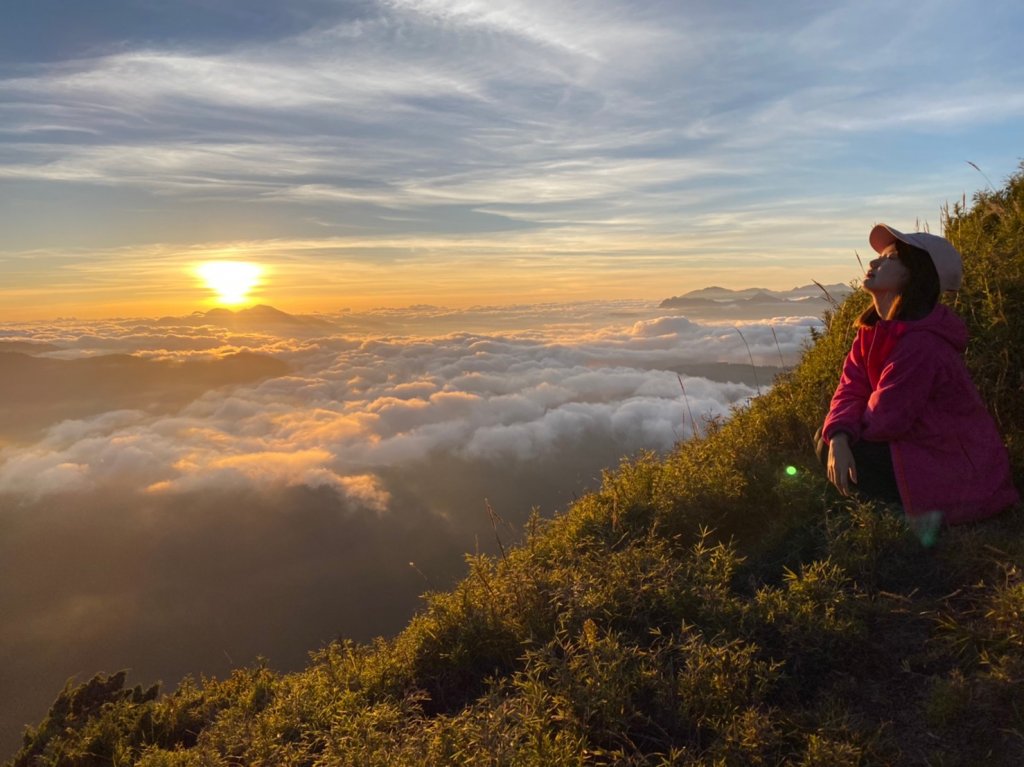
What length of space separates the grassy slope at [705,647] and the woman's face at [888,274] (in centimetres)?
148

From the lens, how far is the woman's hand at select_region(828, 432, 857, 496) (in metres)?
4.09

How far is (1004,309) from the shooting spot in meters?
5.11

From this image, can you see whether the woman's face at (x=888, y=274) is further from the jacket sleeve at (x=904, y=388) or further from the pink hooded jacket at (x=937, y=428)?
the jacket sleeve at (x=904, y=388)

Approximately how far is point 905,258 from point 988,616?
7.59 feet

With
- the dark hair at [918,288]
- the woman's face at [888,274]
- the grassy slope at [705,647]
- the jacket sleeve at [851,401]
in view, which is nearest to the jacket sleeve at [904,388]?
the jacket sleeve at [851,401]

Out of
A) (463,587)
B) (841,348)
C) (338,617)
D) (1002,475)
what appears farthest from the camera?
(338,617)

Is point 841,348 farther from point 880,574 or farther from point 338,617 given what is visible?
point 338,617

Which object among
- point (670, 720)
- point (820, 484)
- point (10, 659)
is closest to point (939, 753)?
point (670, 720)

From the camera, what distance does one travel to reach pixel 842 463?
410cm

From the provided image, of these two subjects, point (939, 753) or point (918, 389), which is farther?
point (918, 389)

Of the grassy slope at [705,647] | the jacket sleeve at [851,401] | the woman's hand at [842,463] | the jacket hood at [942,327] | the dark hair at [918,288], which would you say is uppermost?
the dark hair at [918,288]

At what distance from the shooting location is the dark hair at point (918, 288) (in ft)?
13.6

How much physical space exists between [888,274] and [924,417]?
100 centimetres

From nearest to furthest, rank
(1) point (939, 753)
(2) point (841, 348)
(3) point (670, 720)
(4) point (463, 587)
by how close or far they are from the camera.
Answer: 1. (1) point (939, 753)
2. (3) point (670, 720)
3. (4) point (463, 587)
4. (2) point (841, 348)
